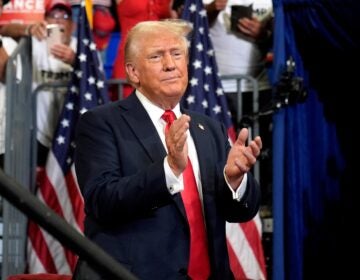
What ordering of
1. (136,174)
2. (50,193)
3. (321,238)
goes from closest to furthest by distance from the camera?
1. (136,174)
2. (321,238)
3. (50,193)

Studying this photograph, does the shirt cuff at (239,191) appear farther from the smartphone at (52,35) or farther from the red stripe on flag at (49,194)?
the smartphone at (52,35)

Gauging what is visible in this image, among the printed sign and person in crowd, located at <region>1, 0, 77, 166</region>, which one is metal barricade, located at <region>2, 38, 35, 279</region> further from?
the printed sign

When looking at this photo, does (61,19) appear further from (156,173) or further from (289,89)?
(156,173)

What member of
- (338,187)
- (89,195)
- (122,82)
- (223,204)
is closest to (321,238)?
(338,187)

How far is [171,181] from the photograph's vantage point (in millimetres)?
2889

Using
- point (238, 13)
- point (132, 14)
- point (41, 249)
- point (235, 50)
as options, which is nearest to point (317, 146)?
point (235, 50)

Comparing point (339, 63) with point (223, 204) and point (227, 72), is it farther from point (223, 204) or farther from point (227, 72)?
point (223, 204)

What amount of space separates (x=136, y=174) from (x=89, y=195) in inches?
6.9

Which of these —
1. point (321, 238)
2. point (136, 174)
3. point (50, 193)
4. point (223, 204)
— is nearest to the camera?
point (136, 174)

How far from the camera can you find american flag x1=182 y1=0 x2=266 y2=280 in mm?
5395

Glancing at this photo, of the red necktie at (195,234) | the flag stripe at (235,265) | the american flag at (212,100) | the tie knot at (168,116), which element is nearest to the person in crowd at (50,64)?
the american flag at (212,100)

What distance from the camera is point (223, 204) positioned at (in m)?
3.15

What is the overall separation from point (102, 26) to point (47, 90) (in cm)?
56

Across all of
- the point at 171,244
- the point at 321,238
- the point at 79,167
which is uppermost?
Answer: the point at 79,167
